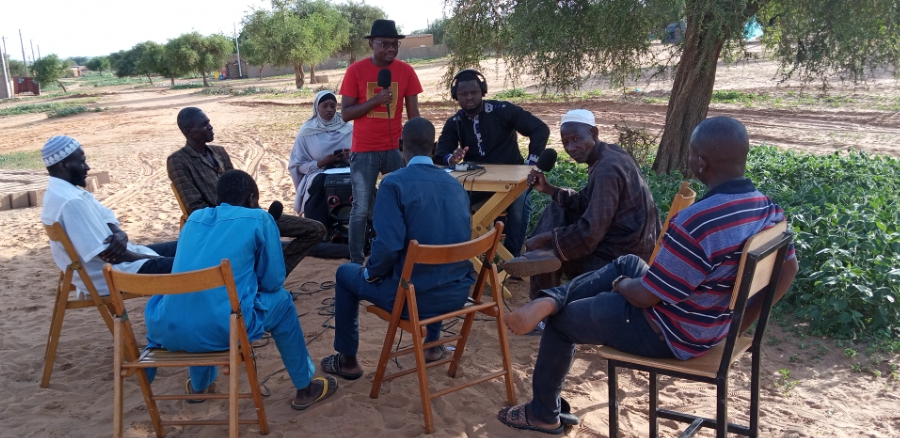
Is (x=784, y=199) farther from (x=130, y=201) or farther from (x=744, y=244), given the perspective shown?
(x=130, y=201)

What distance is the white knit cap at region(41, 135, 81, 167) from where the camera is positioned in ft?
13.2

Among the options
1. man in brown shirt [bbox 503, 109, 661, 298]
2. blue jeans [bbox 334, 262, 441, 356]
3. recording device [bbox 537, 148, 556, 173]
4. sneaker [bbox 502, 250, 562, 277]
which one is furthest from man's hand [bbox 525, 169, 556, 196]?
blue jeans [bbox 334, 262, 441, 356]

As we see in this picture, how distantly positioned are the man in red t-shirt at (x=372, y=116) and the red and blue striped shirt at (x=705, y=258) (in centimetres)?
338

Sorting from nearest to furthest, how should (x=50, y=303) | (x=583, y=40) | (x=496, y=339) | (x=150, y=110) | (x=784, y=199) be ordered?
(x=496, y=339) < (x=50, y=303) < (x=784, y=199) < (x=583, y=40) < (x=150, y=110)

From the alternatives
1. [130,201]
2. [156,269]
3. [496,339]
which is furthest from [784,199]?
[130,201]

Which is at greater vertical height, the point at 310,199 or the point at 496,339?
the point at 310,199

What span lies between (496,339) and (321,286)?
1.97 m

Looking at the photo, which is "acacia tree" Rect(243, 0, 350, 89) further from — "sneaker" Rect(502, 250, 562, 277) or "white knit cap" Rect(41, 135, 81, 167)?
"sneaker" Rect(502, 250, 562, 277)

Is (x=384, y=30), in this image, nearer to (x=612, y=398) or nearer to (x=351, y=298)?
(x=351, y=298)

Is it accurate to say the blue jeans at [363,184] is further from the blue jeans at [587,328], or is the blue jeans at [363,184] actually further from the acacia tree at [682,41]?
the acacia tree at [682,41]

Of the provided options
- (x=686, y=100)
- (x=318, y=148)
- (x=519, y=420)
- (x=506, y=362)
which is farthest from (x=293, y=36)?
(x=519, y=420)

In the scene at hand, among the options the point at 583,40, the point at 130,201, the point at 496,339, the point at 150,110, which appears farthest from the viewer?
the point at 150,110

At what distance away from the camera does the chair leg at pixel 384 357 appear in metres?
3.53

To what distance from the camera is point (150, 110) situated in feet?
91.5
